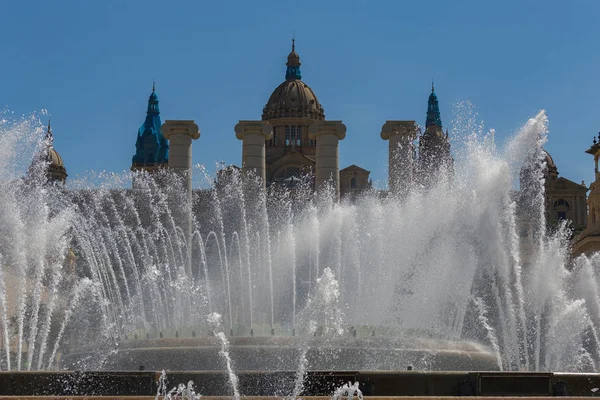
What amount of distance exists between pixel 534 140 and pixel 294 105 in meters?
60.5

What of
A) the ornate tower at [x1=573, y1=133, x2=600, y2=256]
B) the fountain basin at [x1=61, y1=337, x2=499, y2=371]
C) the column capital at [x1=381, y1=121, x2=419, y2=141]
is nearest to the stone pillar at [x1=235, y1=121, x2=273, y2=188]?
the column capital at [x1=381, y1=121, x2=419, y2=141]

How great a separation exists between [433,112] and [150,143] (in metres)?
25.7

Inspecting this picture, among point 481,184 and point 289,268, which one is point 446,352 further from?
point 289,268

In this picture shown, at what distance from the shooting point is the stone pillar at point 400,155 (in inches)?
977

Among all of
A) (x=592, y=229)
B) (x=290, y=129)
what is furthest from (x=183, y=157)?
(x=290, y=129)

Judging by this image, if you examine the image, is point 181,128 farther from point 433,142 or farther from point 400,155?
point 433,142

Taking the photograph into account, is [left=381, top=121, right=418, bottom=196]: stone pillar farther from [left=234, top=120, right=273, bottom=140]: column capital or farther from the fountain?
[left=234, top=120, right=273, bottom=140]: column capital

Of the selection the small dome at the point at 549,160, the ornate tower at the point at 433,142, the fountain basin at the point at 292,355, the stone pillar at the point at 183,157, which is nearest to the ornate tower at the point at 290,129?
the ornate tower at the point at 433,142

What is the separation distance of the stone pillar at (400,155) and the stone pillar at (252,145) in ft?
10.5

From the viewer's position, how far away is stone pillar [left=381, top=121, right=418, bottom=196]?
24.8 meters

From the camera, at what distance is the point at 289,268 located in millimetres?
26891

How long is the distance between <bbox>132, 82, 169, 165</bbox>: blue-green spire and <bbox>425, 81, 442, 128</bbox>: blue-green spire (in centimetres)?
2349

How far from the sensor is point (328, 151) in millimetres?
26266

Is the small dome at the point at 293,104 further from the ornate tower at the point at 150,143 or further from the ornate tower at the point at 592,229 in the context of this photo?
the ornate tower at the point at 592,229
